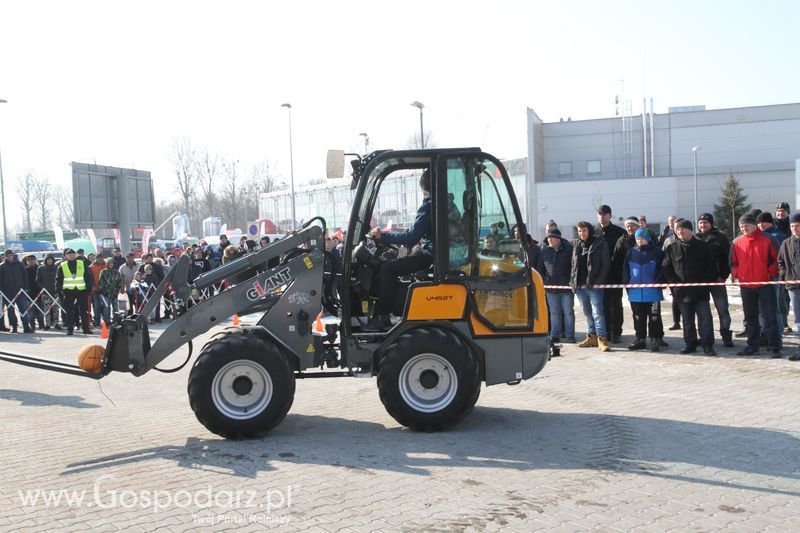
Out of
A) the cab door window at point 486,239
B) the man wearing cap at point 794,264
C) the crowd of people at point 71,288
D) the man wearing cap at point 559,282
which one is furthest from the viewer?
the crowd of people at point 71,288

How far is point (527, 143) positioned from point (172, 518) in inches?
1912

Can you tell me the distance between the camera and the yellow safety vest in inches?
700

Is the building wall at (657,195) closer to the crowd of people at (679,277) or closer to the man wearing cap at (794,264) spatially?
the crowd of people at (679,277)

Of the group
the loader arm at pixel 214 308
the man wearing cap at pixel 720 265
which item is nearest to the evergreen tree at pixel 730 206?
the man wearing cap at pixel 720 265

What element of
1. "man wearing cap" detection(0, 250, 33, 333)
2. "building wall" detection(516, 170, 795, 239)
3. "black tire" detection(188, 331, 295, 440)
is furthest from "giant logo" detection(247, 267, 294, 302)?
"building wall" detection(516, 170, 795, 239)

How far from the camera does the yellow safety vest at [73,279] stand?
17.8 meters

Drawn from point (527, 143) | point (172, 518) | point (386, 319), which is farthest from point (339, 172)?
point (527, 143)

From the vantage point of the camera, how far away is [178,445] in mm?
6867

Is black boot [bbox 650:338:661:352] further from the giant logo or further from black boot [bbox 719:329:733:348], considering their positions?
the giant logo

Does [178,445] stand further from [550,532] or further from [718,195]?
[718,195]

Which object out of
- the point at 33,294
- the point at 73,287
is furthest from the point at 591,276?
the point at 33,294

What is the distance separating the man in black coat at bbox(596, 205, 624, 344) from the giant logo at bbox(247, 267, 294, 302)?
22.8 ft

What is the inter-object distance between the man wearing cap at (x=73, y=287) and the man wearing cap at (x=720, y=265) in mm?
13843

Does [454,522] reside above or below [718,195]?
below
